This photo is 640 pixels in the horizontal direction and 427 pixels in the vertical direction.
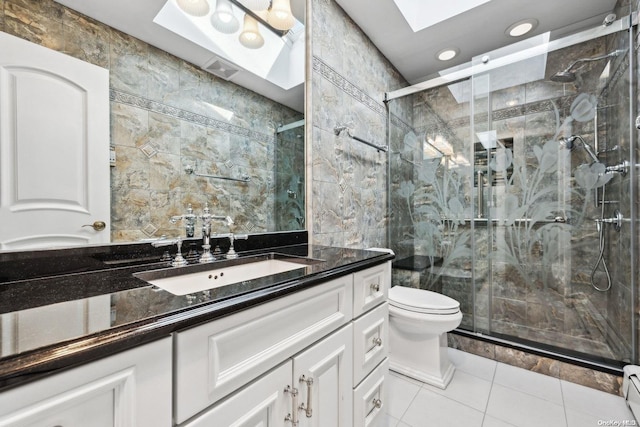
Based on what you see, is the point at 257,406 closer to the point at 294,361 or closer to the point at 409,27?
the point at 294,361

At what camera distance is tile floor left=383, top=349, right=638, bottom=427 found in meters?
1.34

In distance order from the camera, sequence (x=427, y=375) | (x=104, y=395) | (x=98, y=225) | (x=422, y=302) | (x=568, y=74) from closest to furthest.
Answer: (x=104, y=395), (x=98, y=225), (x=427, y=375), (x=422, y=302), (x=568, y=74)

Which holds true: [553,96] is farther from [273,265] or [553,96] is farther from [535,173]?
[273,265]

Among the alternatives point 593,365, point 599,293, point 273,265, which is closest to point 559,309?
point 599,293

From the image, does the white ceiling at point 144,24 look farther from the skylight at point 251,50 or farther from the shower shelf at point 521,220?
the shower shelf at point 521,220

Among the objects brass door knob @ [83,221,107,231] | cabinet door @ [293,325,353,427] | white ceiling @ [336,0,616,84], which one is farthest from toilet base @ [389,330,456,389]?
white ceiling @ [336,0,616,84]

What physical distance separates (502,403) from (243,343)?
1.60 meters

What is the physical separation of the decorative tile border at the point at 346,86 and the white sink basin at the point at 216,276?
1222 mm

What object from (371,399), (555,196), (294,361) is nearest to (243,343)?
(294,361)

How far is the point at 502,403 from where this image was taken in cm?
147

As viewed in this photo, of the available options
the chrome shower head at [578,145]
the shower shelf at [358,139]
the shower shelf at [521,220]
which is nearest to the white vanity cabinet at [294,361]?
the shower shelf at [358,139]

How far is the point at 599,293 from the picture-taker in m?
1.84

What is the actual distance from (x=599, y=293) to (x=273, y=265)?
2.19 meters

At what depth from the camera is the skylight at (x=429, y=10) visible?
6.38 ft
